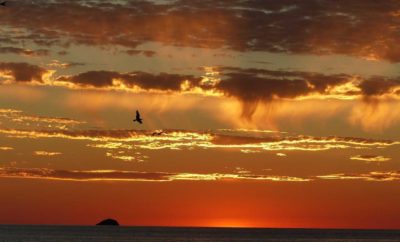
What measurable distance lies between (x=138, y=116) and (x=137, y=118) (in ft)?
3.24

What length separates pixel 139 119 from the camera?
4867 inches

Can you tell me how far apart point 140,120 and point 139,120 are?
0.94m

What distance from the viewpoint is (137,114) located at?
125m

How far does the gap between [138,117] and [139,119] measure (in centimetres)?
66

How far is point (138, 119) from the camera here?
123 metres

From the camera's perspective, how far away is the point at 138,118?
12369 cm

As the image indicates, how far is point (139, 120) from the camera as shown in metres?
123

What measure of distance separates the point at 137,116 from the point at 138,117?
0.21 m

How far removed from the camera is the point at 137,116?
407ft

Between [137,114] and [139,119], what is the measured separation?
1448mm

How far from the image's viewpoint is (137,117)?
124 metres

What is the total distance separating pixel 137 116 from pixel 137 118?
636mm

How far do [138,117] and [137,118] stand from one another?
0.65 metres

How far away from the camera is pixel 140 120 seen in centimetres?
12419
